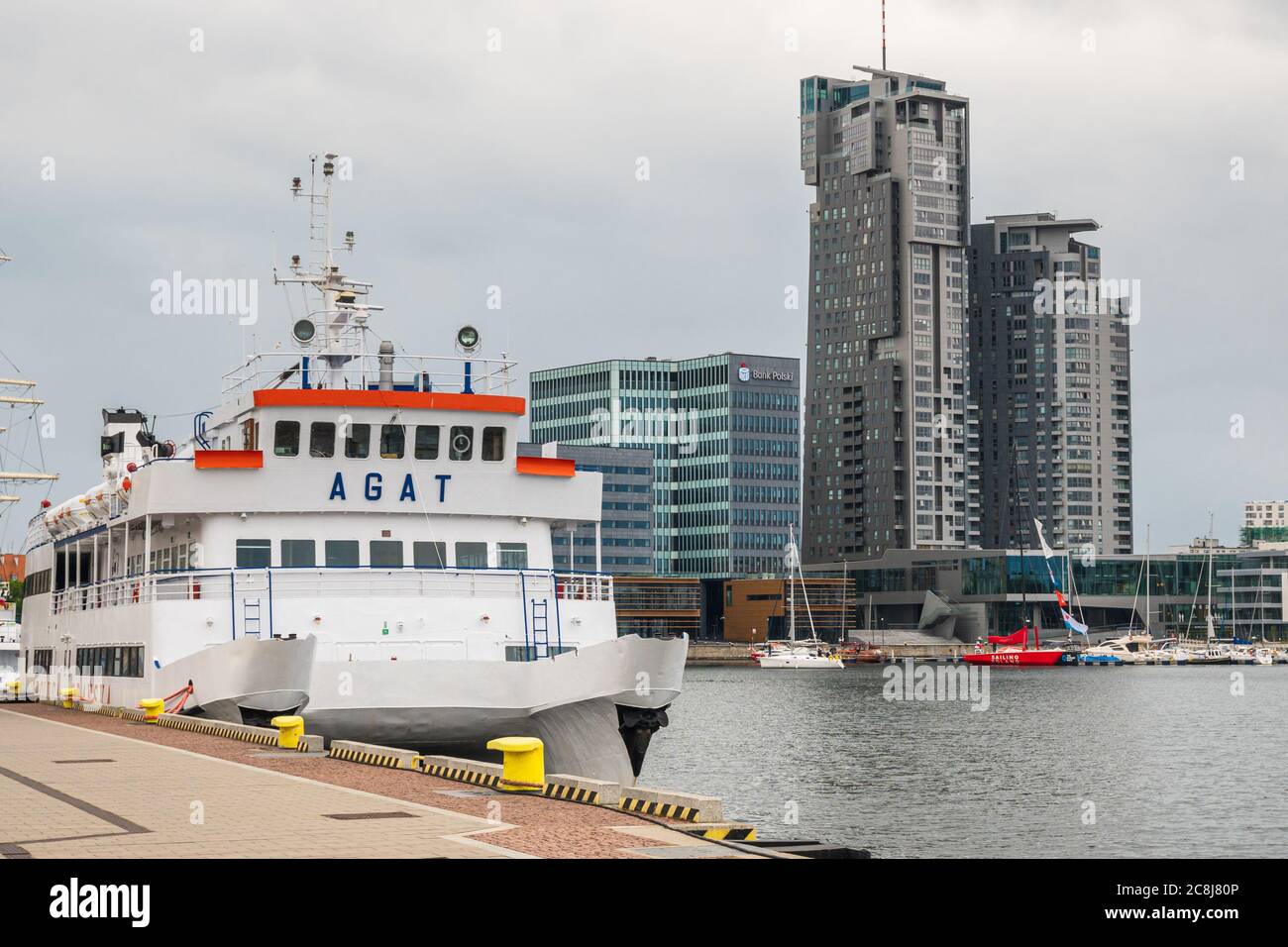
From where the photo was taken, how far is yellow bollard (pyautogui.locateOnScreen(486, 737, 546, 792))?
2358 cm

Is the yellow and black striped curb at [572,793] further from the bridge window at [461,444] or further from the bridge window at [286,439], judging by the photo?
the bridge window at [286,439]

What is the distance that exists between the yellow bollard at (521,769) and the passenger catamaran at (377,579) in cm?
675

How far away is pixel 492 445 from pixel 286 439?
14.2 feet

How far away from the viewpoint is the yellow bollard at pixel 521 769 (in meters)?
Result: 23.6

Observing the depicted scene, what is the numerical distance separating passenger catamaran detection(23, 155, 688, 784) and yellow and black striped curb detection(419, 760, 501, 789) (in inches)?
156

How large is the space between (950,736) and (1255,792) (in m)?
25.8

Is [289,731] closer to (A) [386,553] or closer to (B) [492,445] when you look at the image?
(A) [386,553]

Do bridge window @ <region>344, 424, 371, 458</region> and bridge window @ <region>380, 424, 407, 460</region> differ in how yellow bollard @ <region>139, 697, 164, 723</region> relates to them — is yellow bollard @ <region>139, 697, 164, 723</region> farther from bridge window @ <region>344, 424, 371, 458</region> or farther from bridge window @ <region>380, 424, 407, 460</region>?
bridge window @ <region>380, 424, 407, 460</region>

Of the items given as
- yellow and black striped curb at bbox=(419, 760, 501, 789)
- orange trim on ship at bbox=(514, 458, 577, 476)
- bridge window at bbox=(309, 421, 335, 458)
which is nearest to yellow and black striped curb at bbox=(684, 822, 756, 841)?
yellow and black striped curb at bbox=(419, 760, 501, 789)

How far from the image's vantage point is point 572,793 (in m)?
22.6

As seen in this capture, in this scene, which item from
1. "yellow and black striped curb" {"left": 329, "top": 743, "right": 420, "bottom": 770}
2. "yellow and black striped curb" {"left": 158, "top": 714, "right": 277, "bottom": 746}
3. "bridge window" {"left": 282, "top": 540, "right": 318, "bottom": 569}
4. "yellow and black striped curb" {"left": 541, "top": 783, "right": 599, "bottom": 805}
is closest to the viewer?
"yellow and black striped curb" {"left": 541, "top": 783, "right": 599, "bottom": 805}
